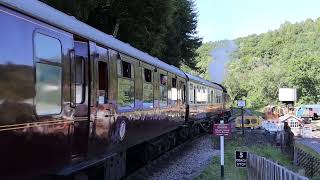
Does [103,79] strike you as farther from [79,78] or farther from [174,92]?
[174,92]

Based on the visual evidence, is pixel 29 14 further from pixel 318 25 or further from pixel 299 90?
pixel 318 25

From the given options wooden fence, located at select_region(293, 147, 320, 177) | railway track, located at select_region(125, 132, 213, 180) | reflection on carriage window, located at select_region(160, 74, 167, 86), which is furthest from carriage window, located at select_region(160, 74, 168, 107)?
wooden fence, located at select_region(293, 147, 320, 177)

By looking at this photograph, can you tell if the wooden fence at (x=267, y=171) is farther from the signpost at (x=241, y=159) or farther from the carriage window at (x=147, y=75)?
the carriage window at (x=147, y=75)

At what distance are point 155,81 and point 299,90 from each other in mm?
79214

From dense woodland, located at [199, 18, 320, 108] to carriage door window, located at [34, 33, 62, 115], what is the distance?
271 ft

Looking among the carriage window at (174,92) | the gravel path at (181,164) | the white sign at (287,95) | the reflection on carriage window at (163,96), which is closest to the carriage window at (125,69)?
the gravel path at (181,164)

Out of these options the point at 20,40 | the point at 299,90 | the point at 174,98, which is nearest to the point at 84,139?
the point at 20,40

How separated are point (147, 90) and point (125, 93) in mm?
2420

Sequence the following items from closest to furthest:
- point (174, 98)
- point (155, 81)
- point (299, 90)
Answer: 1. point (155, 81)
2. point (174, 98)
3. point (299, 90)

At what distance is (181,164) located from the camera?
16094 millimetres

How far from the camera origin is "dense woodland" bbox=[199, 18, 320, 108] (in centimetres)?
8812

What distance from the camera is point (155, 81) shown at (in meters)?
14.3

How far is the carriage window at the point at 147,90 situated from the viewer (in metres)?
12.7

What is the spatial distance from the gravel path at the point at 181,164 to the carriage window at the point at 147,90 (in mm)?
1694
